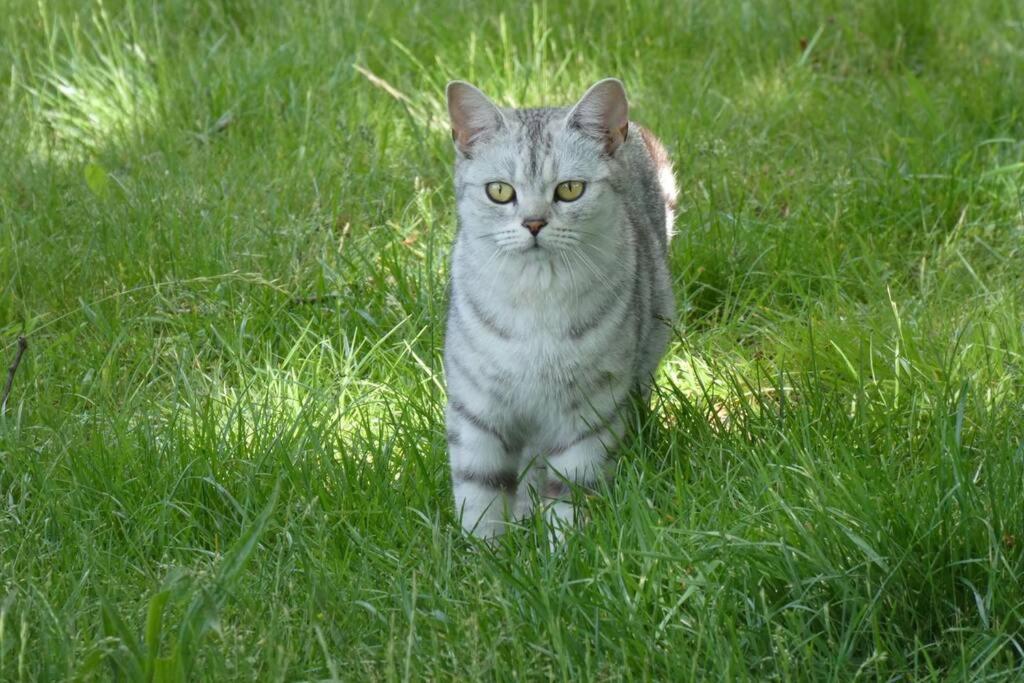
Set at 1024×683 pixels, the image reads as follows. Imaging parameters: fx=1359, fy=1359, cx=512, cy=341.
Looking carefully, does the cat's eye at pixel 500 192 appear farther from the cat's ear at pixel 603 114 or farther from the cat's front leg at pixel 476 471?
the cat's front leg at pixel 476 471

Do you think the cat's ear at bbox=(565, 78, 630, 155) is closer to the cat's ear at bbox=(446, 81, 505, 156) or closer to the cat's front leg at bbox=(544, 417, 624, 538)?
the cat's ear at bbox=(446, 81, 505, 156)

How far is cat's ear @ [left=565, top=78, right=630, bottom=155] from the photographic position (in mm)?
3270

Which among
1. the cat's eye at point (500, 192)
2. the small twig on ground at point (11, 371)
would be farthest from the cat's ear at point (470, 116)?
the small twig on ground at point (11, 371)

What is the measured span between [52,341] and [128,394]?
375mm

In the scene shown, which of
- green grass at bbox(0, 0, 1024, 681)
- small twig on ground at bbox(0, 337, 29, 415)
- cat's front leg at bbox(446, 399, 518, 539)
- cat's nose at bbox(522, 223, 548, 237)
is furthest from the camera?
small twig on ground at bbox(0, 337, 29, 415)

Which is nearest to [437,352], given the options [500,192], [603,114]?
[500,192]

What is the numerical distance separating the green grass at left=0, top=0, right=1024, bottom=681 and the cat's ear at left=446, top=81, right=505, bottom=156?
2.40 feet

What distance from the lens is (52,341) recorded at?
3.96 metres

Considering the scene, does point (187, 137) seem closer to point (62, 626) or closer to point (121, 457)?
point (121, 457)

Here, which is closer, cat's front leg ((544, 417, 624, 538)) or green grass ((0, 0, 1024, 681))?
green grass ((0, 0, 1024, 681))

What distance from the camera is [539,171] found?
3.18m

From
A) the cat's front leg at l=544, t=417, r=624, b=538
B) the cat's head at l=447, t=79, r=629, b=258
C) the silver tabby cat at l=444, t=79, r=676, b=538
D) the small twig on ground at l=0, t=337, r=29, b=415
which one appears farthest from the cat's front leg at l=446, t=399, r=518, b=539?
the small twig on ground at l=0, t=337, r=29, b=415

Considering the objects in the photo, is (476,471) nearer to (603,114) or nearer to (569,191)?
(569,191)

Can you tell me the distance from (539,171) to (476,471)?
0.73 m
